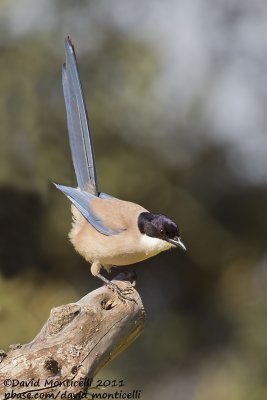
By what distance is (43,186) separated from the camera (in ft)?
23.2

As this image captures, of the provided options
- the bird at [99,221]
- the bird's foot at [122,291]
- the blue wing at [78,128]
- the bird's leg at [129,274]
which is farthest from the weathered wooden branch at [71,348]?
the blue wing at [78,128]

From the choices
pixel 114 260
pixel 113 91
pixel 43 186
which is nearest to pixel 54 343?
pixel 114 260

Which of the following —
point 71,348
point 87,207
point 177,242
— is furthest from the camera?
point 87,207

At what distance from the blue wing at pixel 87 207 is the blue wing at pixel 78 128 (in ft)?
0.35

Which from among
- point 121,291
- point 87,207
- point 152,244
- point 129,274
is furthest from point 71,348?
point 87,207

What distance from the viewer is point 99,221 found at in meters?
4.71

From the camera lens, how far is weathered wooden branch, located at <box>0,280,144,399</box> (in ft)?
11.4

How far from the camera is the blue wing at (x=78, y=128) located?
504 cm

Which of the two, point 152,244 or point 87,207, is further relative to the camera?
point 87,207

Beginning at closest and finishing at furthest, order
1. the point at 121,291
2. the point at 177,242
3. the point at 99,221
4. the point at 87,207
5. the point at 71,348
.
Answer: the point at 71,348
the point at 121,291
the point at 177,242
the point at 99,221
the point at 87,207

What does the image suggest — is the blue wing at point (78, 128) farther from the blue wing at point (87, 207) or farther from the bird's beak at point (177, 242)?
the bird's beak at point (177, 242)

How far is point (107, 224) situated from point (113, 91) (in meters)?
2.97

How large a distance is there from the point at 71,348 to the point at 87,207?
136 centimetres

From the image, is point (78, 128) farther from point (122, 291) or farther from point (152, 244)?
point (122, 291)
